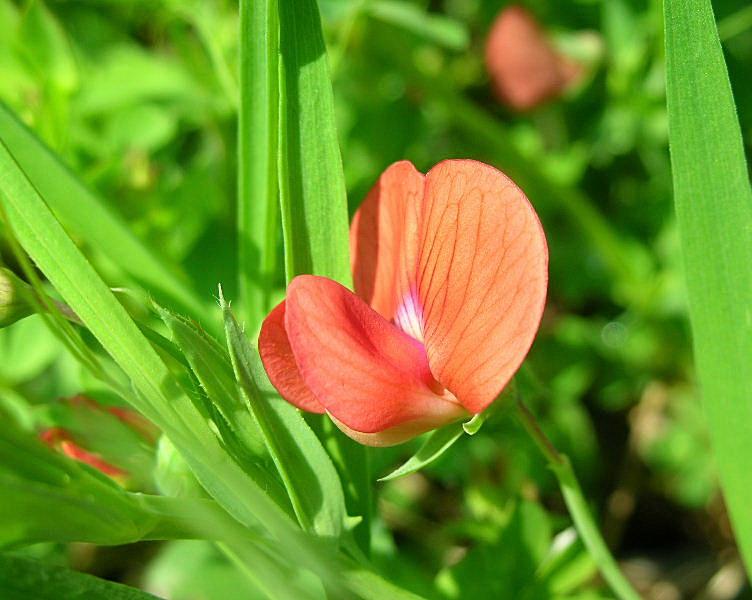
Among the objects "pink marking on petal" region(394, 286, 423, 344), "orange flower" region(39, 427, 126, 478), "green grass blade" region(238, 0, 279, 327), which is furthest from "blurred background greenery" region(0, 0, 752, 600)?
"pink marking on petal" region(394, 286, 423, 344)

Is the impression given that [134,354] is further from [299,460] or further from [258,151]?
[258,151]

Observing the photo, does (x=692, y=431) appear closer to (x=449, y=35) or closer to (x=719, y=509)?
(x=719, y=509)

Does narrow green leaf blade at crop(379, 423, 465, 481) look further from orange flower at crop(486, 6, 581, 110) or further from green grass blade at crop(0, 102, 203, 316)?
orange flower at crop(486, 6, 581, 110)

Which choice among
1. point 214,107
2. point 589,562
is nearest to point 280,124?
point 589,562

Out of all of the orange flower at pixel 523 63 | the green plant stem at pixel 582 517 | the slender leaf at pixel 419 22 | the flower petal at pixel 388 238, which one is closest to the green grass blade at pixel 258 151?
the flower petal at pixel 388 238

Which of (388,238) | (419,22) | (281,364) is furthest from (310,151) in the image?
(419,22)
